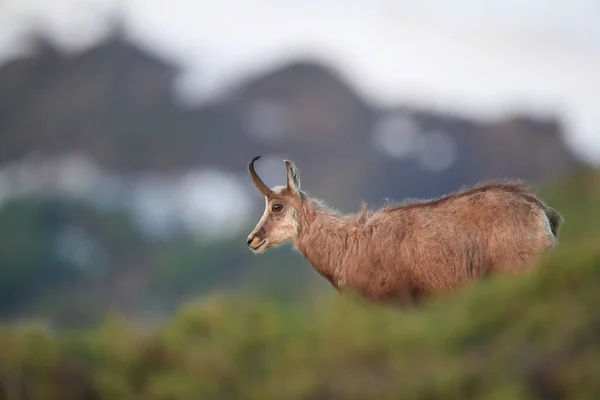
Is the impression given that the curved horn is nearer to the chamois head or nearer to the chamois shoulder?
the chamois head

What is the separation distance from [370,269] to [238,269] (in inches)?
2629

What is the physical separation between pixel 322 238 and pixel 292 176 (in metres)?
0.82

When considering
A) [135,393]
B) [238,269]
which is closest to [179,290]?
[238,269]

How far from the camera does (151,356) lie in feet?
210

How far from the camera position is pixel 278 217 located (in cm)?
1502

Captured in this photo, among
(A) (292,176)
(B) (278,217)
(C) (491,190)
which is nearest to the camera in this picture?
(C) (491,190)

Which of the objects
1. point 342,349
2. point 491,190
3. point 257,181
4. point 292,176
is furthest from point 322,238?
point 342,349

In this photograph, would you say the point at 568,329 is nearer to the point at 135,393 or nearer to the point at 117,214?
the point at 135,393

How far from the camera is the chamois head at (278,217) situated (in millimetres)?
14914

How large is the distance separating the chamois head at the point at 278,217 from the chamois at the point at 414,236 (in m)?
0.01

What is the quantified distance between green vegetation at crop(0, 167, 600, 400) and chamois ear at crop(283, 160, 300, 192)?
31.6m

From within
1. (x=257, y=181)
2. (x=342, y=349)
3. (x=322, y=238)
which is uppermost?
(x=257, y=181)

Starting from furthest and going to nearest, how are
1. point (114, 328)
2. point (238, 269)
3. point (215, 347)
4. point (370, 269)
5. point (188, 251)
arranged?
point (188, 251)
point (238, 269)
point (114, 328)
point (215, 347)
point (370, 269)

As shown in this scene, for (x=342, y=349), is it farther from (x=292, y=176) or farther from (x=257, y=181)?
(x=257, y=181)
